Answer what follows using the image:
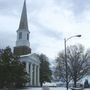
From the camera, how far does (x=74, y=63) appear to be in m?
74.5

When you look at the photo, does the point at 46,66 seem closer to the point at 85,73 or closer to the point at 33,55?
the point at 33,55

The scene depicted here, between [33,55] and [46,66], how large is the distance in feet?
39.4

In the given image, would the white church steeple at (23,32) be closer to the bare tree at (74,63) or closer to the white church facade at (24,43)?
the white church facade at (24,43)

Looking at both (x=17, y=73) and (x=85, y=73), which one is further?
(x=85, y=73)

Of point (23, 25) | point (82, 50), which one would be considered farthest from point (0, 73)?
point (23, 25)

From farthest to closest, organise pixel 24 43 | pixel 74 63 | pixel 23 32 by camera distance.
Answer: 1. pixel 23 32
2. pixel 24 43
3. pixel 74 63

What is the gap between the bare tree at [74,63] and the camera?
74.2 metres

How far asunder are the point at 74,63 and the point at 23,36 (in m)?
40.9

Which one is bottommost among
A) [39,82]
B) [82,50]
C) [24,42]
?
[39,82]

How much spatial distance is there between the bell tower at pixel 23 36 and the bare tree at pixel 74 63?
1366 inches

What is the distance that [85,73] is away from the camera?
3019 inches

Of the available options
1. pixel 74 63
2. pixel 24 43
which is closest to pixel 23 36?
pixel 24 43

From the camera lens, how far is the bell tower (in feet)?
363

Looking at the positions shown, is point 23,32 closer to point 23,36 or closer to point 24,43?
point 23,36
